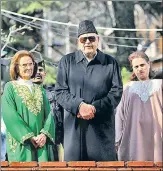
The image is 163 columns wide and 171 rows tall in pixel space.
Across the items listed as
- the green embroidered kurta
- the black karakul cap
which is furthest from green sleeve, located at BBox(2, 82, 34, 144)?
the black karakul cap

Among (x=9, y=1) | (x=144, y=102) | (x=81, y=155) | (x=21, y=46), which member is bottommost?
(x=81, y=155)

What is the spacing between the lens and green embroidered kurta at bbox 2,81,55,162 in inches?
144

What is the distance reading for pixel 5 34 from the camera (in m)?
3.78

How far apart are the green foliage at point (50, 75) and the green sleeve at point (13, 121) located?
188 millimetres

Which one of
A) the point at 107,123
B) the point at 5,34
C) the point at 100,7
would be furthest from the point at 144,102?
the point at 5,34

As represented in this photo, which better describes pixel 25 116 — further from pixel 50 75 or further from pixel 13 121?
pixel 50 75

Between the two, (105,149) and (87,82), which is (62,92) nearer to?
(87,82)

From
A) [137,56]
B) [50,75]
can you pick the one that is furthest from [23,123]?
[137,56]

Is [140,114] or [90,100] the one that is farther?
[140,114]

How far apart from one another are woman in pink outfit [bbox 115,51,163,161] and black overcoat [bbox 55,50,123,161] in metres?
0.07

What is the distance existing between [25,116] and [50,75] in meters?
Result: 0.24

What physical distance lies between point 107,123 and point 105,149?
0.13 m

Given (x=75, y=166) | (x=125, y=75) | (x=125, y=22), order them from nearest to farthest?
(x=75, y=166) < (x=125, y=75) < (x=125, y=22)

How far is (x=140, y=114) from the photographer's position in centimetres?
378
